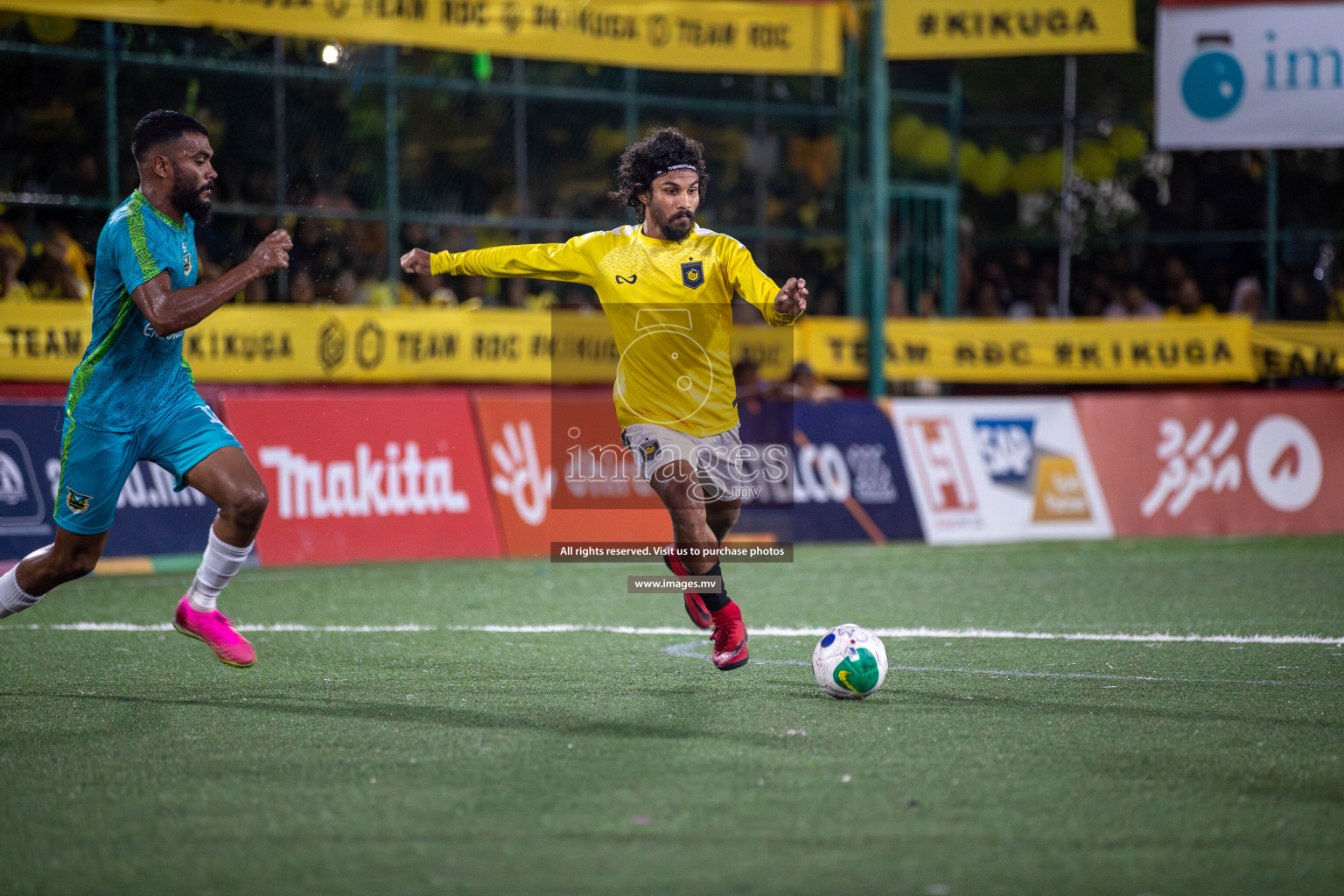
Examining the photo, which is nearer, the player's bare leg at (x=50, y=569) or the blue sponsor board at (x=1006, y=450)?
the player's bare leg at (x=50, y=569)

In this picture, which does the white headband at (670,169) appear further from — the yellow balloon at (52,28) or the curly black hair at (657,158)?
the yellow balloon at (52,28)

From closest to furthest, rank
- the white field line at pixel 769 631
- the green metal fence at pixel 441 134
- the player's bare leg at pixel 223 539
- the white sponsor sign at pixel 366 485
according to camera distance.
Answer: the player's bare leg at pixel 223 539 → the white field line at pixel 769 631 → the white sponsor sign at pixel 366 485 → the green metal fence at pixel 441 134

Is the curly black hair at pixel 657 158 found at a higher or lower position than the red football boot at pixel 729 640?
higher

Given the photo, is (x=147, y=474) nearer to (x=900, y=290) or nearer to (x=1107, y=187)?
(x=900, y=290)

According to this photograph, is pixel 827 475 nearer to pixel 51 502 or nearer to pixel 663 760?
pixel 51 502

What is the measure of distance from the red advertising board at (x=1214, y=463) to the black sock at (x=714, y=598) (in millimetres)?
8480

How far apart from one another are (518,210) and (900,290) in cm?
501

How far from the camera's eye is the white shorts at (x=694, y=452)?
6.79 metres

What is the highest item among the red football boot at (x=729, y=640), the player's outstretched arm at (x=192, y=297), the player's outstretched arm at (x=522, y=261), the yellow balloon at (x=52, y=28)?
the yellow balloon at (x=52, y=28)

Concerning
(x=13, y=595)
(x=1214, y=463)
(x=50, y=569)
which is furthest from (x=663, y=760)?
(x=1214, y=463)

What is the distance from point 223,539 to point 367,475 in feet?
18.1

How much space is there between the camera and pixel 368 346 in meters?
13.7

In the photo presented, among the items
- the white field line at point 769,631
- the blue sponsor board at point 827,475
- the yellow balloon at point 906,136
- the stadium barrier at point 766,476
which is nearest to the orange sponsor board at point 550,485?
the stadium barrier at point 766,476

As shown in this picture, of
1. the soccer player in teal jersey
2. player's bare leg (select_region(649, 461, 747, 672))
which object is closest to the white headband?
player's bare leg (select_region(649, 461, 747, 672))
